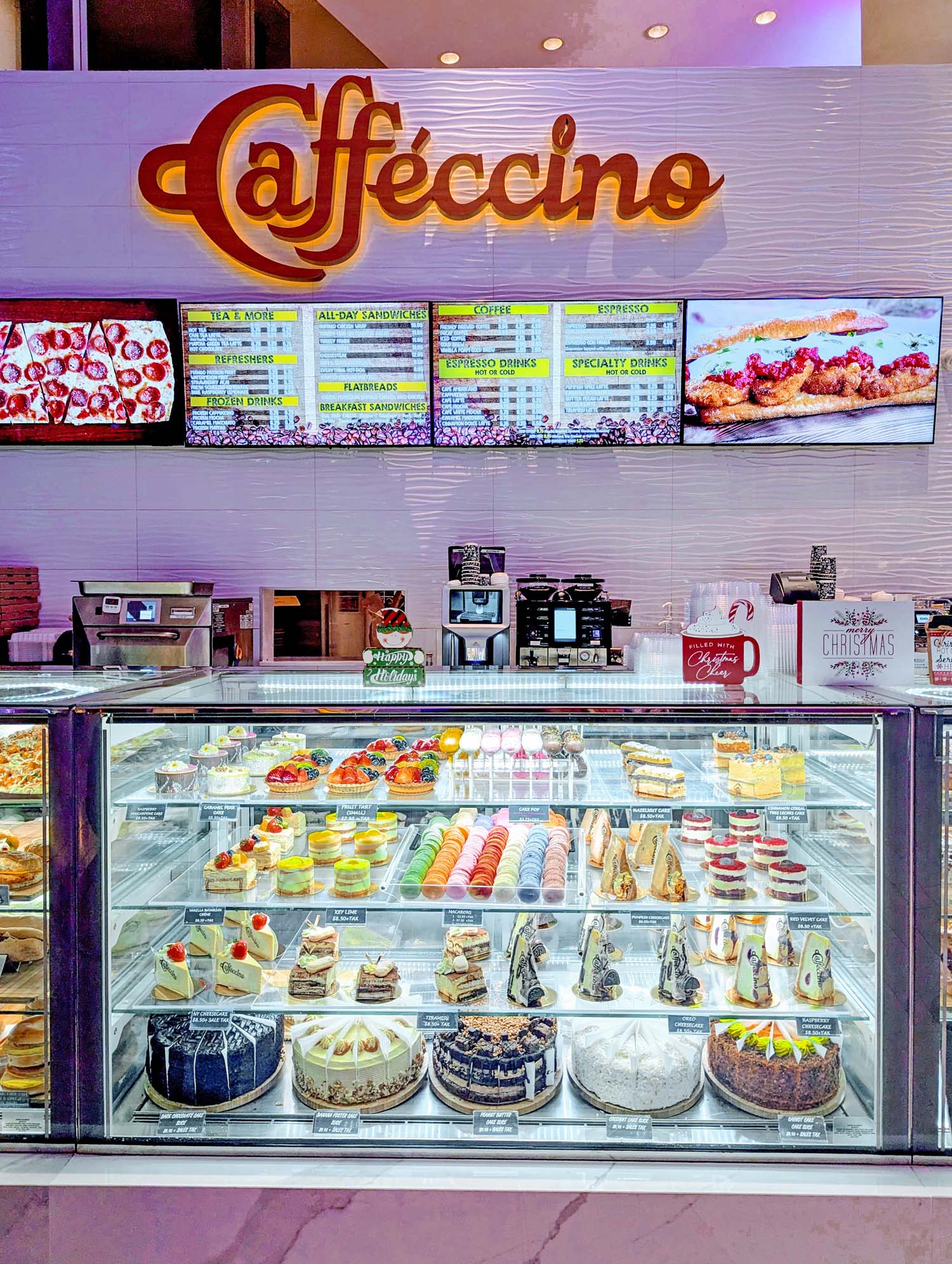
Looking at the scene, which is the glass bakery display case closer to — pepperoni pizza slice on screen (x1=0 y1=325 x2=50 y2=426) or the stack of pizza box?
the stack of pizza box

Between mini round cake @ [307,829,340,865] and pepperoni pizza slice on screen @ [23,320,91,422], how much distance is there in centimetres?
364

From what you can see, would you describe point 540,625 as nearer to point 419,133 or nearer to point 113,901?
point 113,901

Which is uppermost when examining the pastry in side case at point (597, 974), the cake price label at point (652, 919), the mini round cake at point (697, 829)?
the mini round cake at point (697, 829)

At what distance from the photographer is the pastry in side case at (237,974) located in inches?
92.1

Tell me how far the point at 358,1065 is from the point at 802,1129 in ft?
3.54

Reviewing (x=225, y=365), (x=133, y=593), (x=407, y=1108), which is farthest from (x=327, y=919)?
(x=225, y=365)

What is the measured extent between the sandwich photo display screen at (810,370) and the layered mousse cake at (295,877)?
356 centimetres

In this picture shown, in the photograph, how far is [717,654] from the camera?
2.41m

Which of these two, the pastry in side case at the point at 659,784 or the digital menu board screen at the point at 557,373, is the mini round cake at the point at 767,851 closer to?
the pastry in side case at the point at 659,784

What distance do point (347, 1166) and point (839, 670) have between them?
1.74 meters

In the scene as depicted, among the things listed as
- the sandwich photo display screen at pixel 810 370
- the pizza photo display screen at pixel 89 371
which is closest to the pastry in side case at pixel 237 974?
the pizza photo display screen at pixel 89 371

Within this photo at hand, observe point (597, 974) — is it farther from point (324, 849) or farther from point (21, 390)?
point (21, 390)

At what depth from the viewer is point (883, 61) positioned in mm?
5938

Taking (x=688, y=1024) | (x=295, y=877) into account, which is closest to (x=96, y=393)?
(x=295, y=877)
